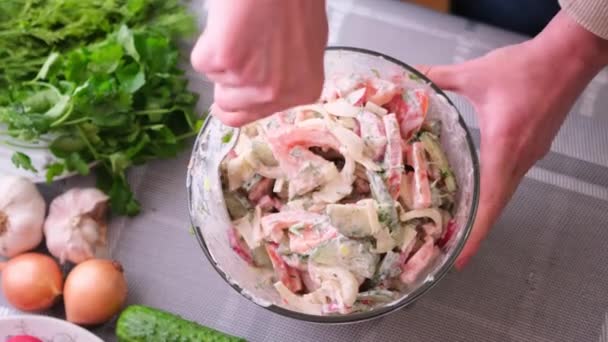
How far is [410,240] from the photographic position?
833 millimetres

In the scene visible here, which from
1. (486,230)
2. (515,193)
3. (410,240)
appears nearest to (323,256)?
(410,240)

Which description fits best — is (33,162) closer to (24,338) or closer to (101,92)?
(101,92)

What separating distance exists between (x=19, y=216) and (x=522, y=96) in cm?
73

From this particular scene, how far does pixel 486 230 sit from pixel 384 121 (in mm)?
196

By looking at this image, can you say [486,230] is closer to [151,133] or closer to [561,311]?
[561,311]

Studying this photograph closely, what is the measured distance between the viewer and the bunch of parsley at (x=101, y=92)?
101cm

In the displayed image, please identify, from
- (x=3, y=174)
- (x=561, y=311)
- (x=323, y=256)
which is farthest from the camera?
(x=3, y=174)

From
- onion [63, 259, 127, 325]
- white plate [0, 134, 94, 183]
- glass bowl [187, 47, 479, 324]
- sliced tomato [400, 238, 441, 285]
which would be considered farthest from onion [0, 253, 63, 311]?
sliced tomato [400, 238, 441, 285]

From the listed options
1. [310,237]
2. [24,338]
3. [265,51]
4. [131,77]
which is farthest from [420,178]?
[24,338]

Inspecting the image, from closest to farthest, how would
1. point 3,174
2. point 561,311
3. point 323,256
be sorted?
point 323,256
point 561,311
point 3,174

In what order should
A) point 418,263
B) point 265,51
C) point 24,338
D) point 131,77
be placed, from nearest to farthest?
1. point 265,51
2. point 418,263
3. point 24,338
4. point 131,77

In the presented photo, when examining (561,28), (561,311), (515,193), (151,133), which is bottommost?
(561,311)

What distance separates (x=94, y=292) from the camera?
0.95m

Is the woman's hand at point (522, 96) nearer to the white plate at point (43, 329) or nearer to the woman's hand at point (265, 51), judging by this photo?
the woman's hand at point (265, 51)
